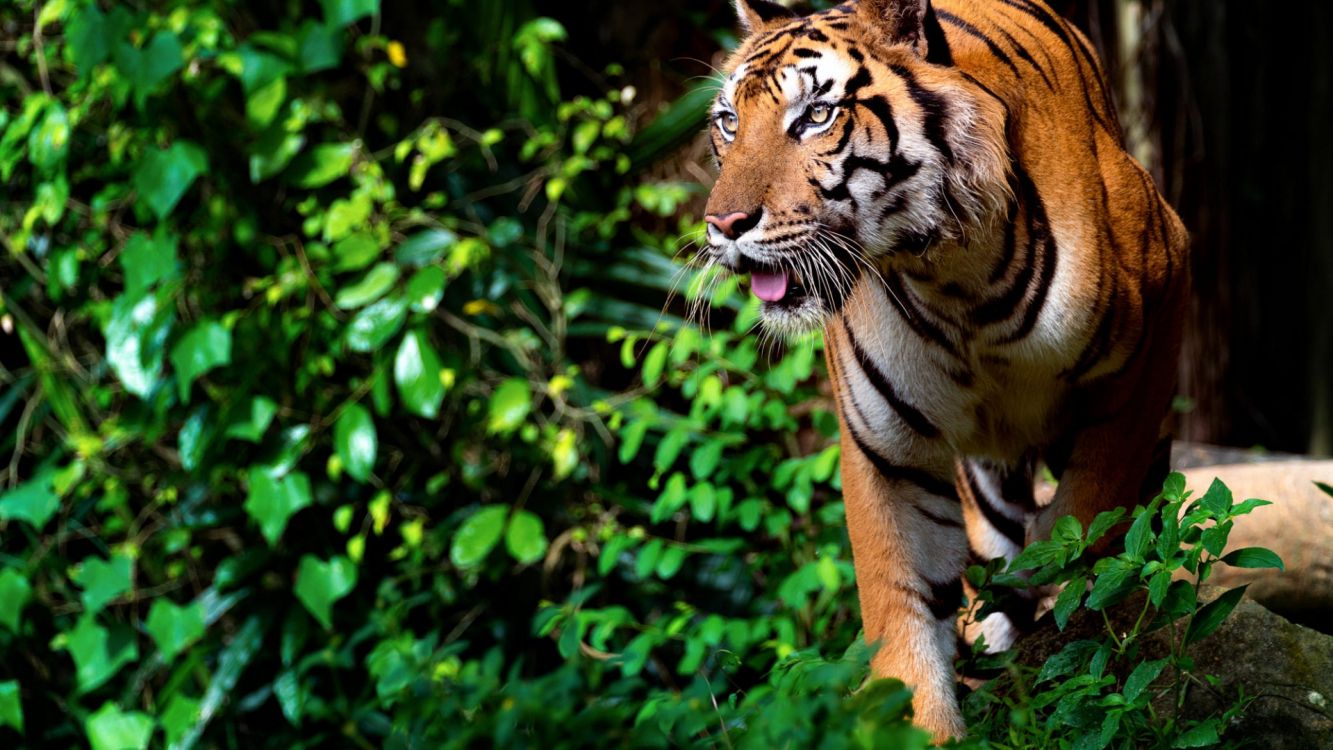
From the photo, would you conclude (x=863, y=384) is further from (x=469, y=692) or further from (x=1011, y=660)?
(x=469, y=692)

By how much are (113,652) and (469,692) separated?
282 centimetres

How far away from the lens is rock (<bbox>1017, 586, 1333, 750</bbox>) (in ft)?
6.51

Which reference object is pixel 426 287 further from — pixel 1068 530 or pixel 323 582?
pixel 1068 530

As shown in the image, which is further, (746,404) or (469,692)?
(746,404)

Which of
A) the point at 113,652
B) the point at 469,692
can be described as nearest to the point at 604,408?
the point at 113,652

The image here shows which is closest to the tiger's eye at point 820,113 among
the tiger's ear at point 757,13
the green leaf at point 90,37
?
the tiger's ear at point 757,13

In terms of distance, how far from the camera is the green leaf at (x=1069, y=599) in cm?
186

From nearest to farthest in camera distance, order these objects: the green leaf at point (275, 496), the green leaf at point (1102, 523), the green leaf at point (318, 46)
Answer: the green leaf at point (1102, 523)
the green leaf at point (318, 46)
the green leaf at point (275, 496)

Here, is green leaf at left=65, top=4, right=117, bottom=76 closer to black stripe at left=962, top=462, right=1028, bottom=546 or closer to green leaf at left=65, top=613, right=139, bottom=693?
green leaf at left=65, top=613, right=139, bottom=693

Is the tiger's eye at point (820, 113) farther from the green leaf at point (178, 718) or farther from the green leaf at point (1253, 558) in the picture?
the green leaf at point (178, 718)

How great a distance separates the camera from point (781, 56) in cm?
212

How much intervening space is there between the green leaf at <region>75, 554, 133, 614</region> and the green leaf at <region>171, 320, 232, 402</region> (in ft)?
1.90

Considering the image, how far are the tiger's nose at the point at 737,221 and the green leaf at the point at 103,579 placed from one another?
8.76ft

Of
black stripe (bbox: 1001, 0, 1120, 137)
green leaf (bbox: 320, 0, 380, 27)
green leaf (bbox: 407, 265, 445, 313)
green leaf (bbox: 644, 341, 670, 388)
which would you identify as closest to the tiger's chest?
black stripe (bbox: 1001, 0, 1120, 137)
